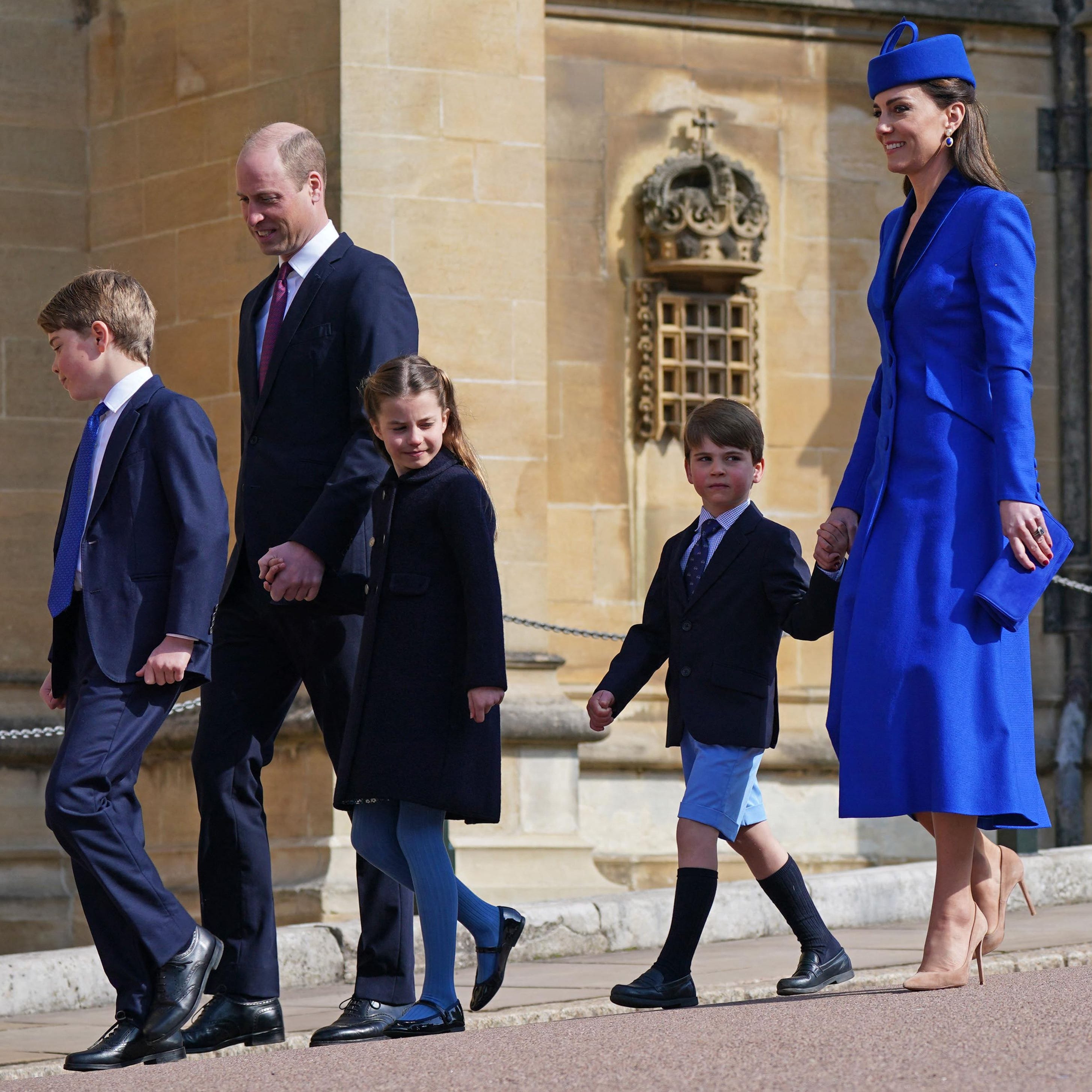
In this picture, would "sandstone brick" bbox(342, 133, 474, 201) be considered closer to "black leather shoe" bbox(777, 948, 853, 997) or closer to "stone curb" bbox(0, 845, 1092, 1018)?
"stone curb" bbox(0, 845, 1092, 1018)

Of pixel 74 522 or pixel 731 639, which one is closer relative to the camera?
pixel 74 522

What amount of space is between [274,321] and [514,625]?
12.1ft

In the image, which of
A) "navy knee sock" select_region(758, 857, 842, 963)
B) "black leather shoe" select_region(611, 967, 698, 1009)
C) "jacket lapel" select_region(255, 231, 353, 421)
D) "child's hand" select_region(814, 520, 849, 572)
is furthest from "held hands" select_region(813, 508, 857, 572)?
"jacket lapel" select_region(255, 231, 353, 421)

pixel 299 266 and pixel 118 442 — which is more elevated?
pixel 299 266

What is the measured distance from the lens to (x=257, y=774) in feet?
15.9

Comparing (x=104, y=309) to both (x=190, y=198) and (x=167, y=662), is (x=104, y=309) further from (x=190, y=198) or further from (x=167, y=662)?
(x=190, y=198)

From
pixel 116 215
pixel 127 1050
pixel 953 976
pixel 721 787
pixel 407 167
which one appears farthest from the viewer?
pixel 116 215

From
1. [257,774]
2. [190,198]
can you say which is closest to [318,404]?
[257,774]

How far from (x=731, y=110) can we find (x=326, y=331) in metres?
5.44

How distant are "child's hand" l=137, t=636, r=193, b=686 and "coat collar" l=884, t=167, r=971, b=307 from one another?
1.60m

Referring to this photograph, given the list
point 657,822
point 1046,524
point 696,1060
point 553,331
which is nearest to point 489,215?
point 553,331

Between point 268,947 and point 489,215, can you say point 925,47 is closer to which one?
point 268,947

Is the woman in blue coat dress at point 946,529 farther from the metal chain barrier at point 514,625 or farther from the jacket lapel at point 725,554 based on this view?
the metal chain barrier at point 514,625

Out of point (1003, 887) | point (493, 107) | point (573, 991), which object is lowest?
point (573, 991)
